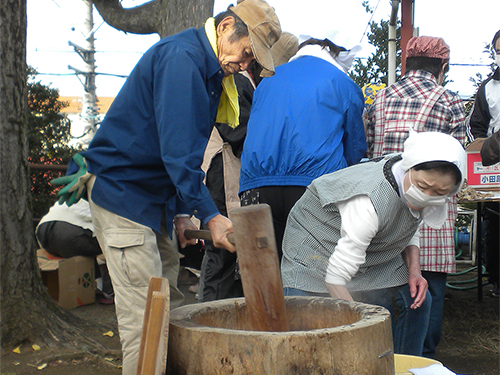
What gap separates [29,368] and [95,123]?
11.3 m

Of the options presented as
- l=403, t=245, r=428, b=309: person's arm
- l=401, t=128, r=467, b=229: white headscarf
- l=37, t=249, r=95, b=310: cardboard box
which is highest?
l=401, t=128, r=467, b=229: white headscarf

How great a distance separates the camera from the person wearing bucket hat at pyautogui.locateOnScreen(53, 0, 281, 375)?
1.95 meters

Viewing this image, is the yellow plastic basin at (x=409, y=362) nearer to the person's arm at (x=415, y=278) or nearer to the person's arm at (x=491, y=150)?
the person's arm at (x=415, y=278)

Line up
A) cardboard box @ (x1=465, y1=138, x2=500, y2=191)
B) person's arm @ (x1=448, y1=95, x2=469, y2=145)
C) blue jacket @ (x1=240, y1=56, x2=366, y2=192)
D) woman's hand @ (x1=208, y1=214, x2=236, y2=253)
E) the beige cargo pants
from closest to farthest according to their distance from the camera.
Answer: woman's hand @ (x1=208, y1=214, x2=236, y2=253) → the beige cargo pants → blue jacket @ (x1=240, y1=56, x2=366, y2=192) → person's arm @ (x1=448, y1=95, x2=469, y2=145) → cardboard box @ (x1=465, y1=138, x2=500, y2=191)

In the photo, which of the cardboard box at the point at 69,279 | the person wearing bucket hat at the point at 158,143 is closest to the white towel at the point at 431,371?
the person wearing bucket hat at the point at 158,143

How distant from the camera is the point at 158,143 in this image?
2.16 m

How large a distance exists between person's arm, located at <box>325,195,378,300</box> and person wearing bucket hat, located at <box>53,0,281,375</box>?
0.51m

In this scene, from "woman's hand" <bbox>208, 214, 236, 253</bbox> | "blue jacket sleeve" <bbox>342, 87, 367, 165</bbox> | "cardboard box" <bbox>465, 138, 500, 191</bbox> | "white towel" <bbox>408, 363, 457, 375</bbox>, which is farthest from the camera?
"cardboard box" <bbox>465, 138, 500, 191</bbox>

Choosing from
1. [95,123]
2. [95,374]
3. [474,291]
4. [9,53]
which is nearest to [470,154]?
[474,291]

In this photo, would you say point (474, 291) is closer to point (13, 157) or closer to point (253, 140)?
point (253, 140)

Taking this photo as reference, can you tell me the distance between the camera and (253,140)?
2811 millimetres

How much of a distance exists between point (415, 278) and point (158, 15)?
3504 millimetres

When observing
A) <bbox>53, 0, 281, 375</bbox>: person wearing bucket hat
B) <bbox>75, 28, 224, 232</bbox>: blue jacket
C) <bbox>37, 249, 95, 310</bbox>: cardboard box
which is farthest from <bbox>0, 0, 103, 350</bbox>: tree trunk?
<bbox>75, 28, 224, 232</bbox>: blue jacket

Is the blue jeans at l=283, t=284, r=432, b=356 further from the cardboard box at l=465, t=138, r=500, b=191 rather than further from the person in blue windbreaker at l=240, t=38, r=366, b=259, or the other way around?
the cardboard box at l=465, t=138, r=500, b=191
